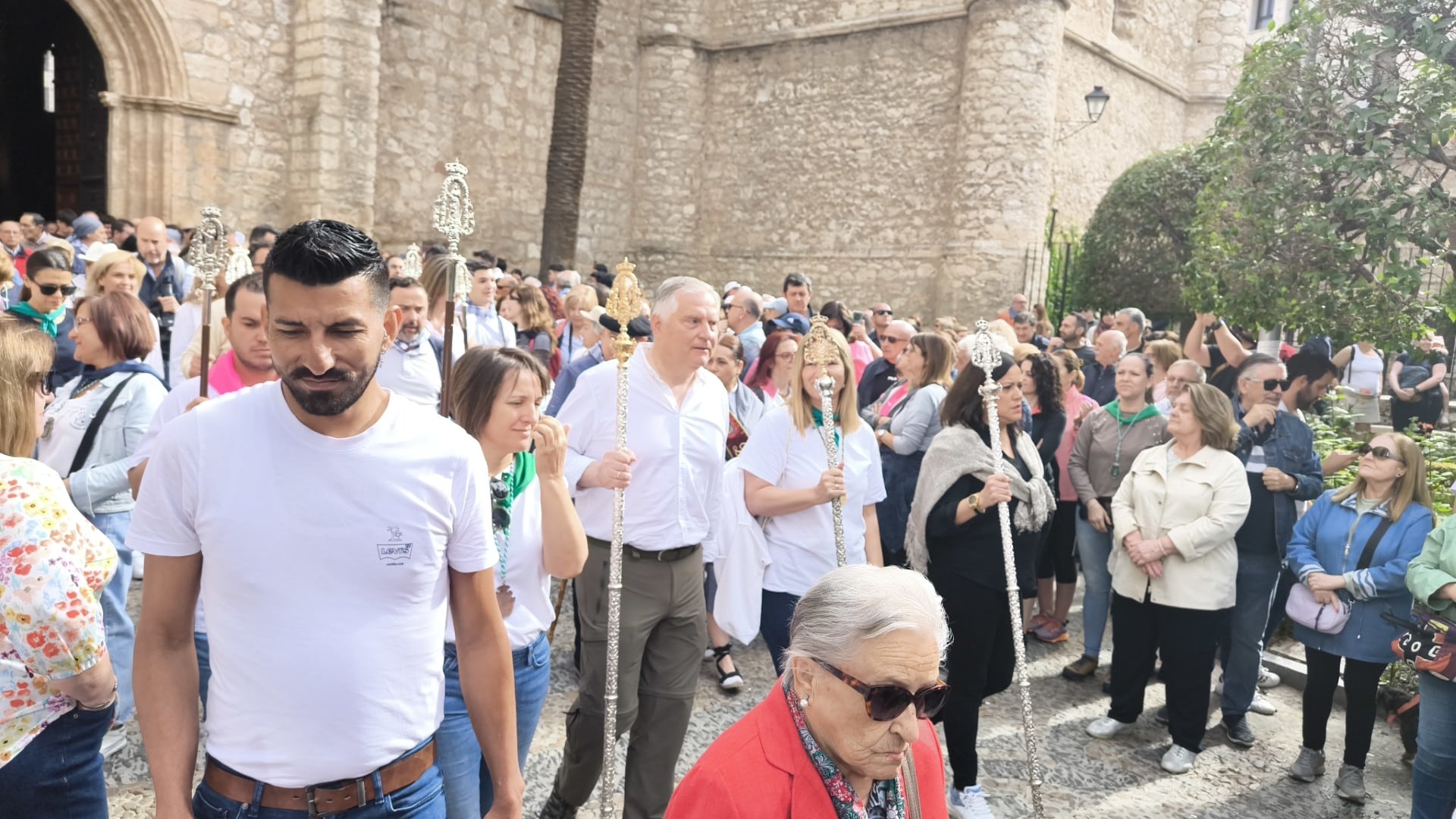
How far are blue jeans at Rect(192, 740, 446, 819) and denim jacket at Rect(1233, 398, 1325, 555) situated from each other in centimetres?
479

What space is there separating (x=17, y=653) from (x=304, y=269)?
1.24m

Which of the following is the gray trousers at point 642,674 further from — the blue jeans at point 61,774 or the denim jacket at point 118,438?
the denim jacket at point 118,438

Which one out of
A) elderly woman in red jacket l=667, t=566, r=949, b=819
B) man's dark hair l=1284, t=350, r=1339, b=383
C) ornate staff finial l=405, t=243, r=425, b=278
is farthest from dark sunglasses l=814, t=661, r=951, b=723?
man's dark hair l=1284, t=350, r=1339, b=383

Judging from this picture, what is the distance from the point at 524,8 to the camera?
19.2 metres

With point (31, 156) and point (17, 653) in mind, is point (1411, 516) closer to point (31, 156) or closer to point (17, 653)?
point (17, 653)

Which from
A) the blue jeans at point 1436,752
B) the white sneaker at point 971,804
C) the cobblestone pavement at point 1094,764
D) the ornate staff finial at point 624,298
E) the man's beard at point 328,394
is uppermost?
the ornate staff finial at point 624,298

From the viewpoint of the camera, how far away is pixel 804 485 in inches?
172

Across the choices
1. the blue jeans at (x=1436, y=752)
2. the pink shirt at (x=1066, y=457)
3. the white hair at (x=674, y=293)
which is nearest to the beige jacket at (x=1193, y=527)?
the blue jeans at (x=1436, y=752)

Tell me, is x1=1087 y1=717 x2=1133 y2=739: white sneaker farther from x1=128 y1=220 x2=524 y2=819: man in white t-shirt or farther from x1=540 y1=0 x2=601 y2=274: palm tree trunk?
x1=540 y1=0 x2=601 y2=274: palm tree trunk

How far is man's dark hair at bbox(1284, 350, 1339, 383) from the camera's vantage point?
5836mm

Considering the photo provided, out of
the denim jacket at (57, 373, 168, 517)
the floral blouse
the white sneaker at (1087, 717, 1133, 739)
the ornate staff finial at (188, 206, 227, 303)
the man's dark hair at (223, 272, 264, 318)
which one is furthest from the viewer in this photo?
the white sneaker at (1087, 717, 1133, 739)

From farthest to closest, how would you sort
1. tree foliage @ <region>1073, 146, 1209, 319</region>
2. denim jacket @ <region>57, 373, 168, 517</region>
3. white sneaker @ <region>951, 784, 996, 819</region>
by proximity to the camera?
tree foliage @ <region>1073, 146, 1209, 319</region>
white sneaker @ <region>951, 784, 996, 819</region>
denim jacket @ <region>57, 373, 168, 517</region>

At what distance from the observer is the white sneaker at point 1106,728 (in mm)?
5254

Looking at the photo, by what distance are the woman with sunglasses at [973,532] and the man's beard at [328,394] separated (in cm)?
295
